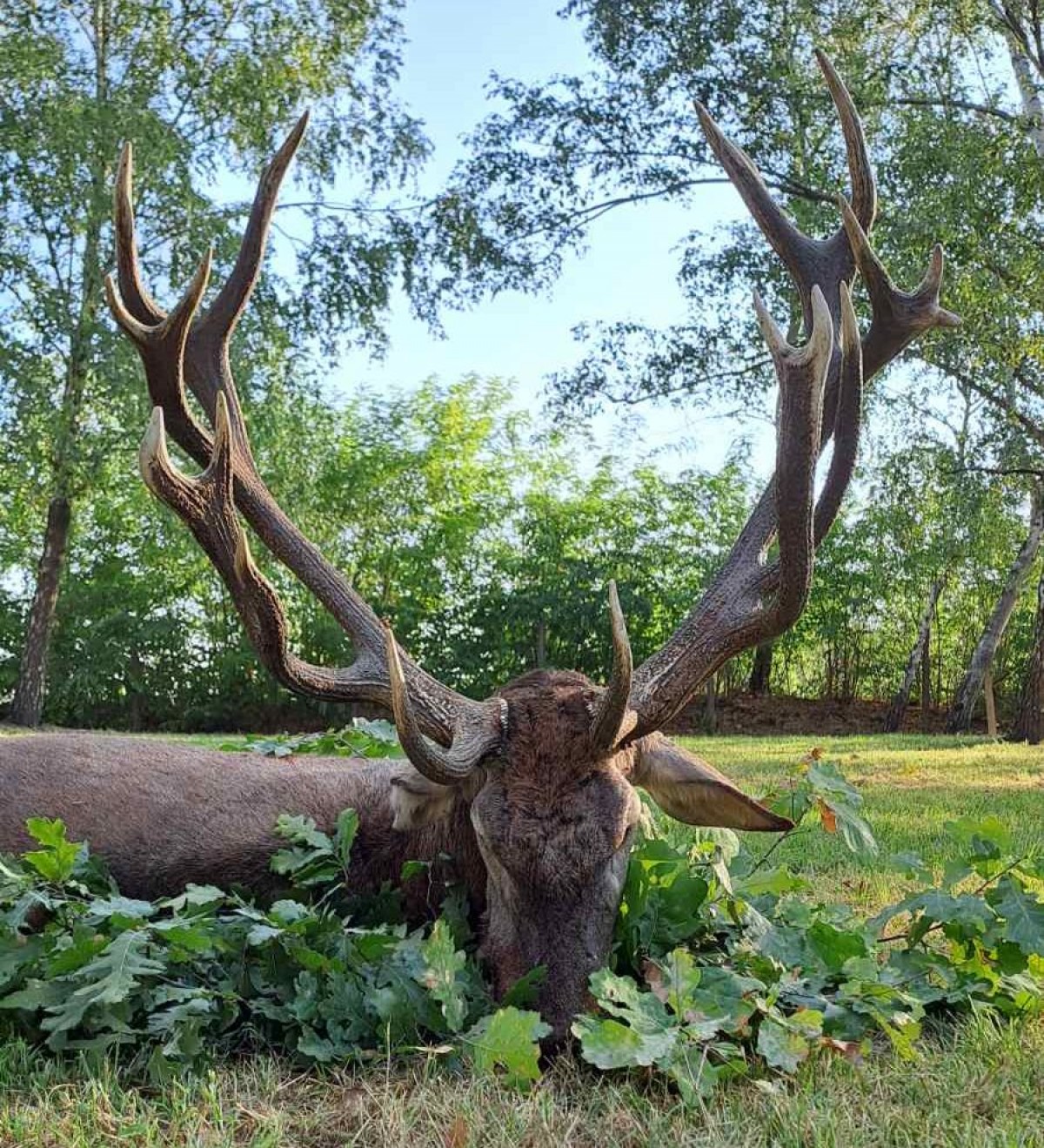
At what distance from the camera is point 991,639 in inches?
784

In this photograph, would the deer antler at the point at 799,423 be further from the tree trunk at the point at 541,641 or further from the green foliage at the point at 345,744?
the tree trunk at the point at 541,641

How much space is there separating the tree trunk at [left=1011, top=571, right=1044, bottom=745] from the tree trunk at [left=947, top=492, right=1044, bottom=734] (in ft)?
13.1

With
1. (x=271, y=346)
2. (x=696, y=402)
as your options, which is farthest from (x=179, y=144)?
(x=696, y=402)

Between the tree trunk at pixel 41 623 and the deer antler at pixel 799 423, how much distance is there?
54.0 feet

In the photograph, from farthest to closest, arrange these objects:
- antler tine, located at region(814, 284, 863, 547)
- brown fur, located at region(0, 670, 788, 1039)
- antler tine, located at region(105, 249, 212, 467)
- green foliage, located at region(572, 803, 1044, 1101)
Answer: antler tine, located at region(105, 249, 212, 467), antler tine, located at region(814, 284, 863, 547), brown fur, located at region(0, 670, 788, 1039), green foliage, located at region(572, 803, 1044, 1101)

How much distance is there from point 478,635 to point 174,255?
7847 millimetres

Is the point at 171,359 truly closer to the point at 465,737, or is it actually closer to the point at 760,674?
the point at 465,737

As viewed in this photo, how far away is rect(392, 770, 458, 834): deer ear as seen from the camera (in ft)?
11.8

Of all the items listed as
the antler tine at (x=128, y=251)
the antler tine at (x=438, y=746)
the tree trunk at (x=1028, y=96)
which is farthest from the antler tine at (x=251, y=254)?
the tree trunk at (x=1028, y=96)

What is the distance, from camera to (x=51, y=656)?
2230cm

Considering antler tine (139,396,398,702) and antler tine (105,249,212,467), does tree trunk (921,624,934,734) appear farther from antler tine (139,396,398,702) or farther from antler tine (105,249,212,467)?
antler tine (139,396,398,702)

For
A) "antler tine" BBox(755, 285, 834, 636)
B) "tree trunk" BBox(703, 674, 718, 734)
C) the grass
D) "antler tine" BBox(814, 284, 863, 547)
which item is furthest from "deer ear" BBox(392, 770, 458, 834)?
"tree trunk" BBox(703, 674, 718, 734)

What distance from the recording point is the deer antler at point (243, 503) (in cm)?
360

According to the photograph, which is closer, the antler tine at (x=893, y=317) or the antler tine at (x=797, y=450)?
the antler tine at (x=797, y=450)
